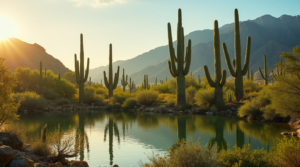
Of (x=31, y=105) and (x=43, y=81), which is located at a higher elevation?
(x=43, y=81)

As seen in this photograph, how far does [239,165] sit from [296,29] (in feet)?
529

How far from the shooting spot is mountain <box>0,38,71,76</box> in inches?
2862

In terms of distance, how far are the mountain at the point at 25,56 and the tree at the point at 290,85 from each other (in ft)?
236

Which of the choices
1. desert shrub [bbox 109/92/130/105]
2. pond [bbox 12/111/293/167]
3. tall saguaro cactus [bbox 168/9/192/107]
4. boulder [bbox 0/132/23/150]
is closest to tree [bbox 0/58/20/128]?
boulder [bbox 0/132/23/150]

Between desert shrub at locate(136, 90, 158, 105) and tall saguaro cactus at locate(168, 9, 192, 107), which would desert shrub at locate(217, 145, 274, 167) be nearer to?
tall saguaro cactus at locate(168, 9, 192, 107)

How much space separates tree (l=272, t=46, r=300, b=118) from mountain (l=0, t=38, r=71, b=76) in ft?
236

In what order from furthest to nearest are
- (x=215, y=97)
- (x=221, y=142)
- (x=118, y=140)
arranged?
(x=215, y=97) < (x=118, y=140) < (x=221, y=142)

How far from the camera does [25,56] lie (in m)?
78.7

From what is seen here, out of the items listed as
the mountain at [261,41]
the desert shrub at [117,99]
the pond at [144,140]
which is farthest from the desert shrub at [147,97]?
the mountain at [261,41]

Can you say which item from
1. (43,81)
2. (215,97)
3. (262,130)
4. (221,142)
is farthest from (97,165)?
(43,81)

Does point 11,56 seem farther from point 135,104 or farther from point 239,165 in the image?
point 239,165

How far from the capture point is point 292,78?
8.95m

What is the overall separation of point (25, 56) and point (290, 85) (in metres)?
82.7

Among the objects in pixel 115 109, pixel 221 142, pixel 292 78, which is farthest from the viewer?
pixel 115 109
